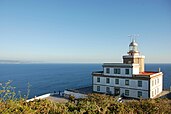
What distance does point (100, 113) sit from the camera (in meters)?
7.60

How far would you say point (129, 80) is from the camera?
87.7 ft

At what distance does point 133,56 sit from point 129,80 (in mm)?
4452

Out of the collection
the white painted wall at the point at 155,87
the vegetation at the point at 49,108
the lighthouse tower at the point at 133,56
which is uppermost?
the lighthouse tower at the point at 133,56

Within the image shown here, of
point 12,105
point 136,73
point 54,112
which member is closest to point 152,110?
point 54,112

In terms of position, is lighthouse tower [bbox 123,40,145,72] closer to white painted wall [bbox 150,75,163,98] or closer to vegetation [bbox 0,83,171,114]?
white painted wall [bbox 150,75,163,98]

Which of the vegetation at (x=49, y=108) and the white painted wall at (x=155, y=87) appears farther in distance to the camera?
the white painted wall at (x=155, y=87)

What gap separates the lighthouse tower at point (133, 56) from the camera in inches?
1164

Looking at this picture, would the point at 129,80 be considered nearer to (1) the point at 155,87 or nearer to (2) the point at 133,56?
(1) the point at 155,87

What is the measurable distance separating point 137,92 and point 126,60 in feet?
19.1

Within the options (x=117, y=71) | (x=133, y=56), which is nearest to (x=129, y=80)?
(x=117, y=71)

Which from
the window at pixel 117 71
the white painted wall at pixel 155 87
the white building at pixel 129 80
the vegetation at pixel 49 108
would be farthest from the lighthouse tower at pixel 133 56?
the vegetation at pixel 49 108

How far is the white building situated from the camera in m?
25.6

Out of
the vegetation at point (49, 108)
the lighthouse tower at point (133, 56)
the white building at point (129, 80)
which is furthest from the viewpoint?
the lighthouse tower at point (133, 56)

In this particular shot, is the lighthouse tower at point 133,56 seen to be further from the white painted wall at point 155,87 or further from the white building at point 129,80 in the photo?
the white painted wall at point 155,87
